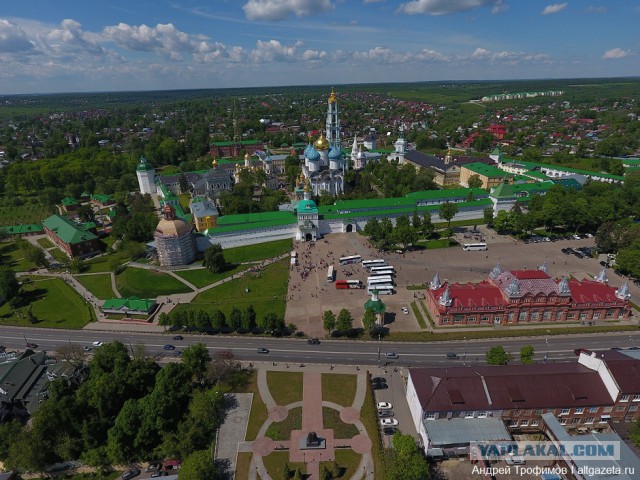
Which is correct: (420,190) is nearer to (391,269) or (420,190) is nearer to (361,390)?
(391,269)

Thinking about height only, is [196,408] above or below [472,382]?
below

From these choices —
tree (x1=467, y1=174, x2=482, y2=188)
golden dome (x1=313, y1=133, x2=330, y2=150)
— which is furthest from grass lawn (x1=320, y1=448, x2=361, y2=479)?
tree (x1=467, y1=174, x2=482, y2=188)

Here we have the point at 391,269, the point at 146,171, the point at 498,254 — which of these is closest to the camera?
the point at 391,269

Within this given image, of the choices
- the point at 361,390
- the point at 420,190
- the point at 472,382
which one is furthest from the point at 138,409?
the point at 420,190

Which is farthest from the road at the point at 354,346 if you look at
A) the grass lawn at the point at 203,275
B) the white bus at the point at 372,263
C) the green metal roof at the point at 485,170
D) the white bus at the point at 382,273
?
the green metal roof at the point at 485,170

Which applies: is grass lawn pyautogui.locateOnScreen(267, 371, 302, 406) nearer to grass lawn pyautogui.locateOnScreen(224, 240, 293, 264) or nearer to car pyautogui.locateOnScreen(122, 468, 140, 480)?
car pyautogui.locateOnScreen(122, 468, 140, 480)

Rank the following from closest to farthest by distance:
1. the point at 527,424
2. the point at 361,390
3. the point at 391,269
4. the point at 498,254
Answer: the point at 527,424 < the point at 361,390 < the point at 391,269 < the point at 498,254

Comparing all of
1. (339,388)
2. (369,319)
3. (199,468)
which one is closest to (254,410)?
(339,388)
